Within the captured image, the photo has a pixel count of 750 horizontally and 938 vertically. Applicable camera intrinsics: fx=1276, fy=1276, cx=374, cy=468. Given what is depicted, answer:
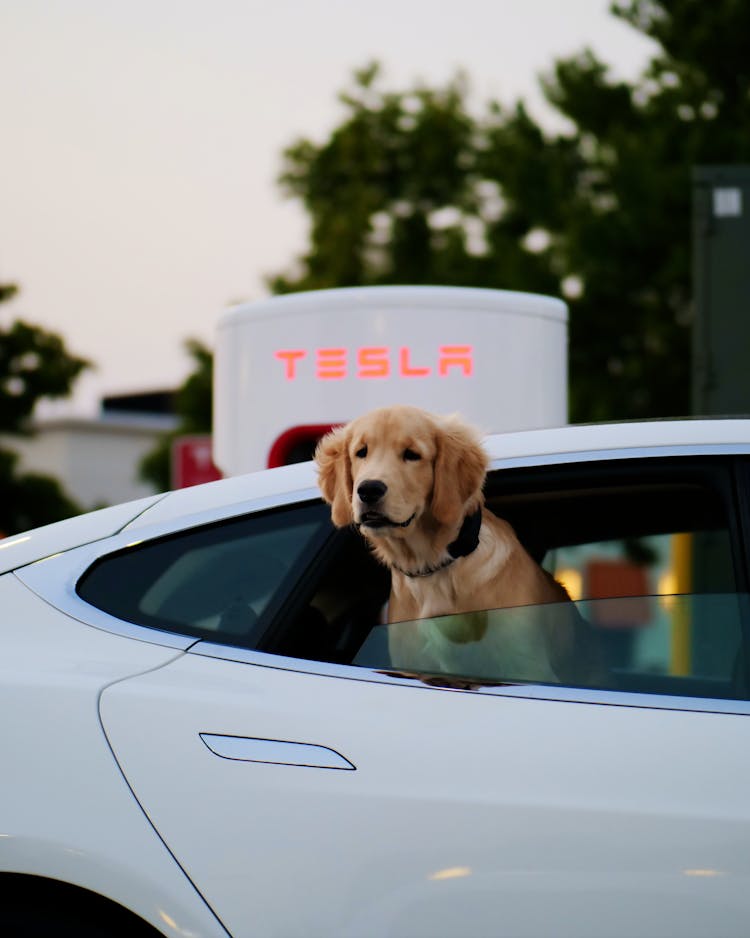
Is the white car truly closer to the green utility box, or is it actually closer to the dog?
the dog

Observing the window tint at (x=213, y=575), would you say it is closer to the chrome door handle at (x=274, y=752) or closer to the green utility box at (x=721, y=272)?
the chrome door handle at (x=274, y=752)

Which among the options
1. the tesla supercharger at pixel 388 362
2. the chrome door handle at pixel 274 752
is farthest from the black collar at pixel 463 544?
the tesla supercharger at pixel 388 362

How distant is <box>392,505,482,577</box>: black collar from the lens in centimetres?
252

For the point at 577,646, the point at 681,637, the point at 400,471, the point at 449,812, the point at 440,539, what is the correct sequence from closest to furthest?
the point at 449,812 < the point at 577,646 < the point at 681,637 < the point at 440,539 < the point at 400,471

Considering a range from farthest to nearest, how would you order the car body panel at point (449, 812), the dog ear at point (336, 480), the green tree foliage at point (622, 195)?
1. the green tree foliage at point (622, 195)
2. the dog ear at point (336, 480)
3. the car body panel at point (449, 812)

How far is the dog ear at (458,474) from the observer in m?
2.52

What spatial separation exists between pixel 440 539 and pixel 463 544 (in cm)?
10

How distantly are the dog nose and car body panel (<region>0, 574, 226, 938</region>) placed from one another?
55 cm

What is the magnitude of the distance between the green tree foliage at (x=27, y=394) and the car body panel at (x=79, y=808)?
23.5m

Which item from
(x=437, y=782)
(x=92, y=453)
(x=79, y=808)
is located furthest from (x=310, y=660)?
(x=92, y=453)

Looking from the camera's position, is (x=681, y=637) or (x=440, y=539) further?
(x=440, y=539)

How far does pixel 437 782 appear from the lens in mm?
2053

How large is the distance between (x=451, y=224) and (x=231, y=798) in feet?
87.2

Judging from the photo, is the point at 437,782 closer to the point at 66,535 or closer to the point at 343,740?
the point at 343,740
